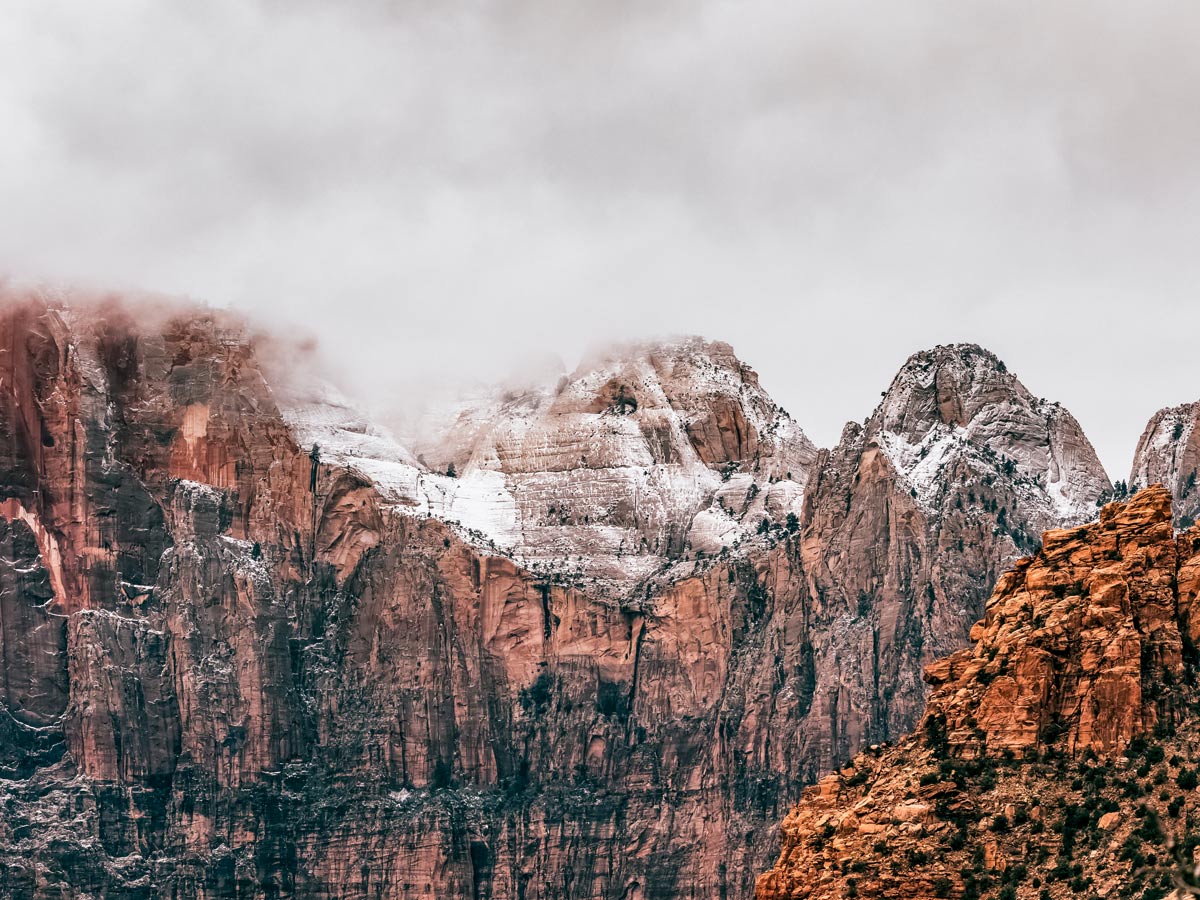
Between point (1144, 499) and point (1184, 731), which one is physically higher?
point (1144, 499)

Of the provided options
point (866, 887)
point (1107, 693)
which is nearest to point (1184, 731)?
point (1107, 693)

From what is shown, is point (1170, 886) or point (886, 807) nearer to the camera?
point (1170, 886)

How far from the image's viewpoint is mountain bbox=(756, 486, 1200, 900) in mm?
169375

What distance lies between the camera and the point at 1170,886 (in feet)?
535

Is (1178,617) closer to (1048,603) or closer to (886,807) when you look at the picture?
(1048,603)

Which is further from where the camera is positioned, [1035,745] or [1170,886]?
[1035,745]

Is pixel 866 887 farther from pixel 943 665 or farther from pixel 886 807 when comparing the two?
pixel 943 665

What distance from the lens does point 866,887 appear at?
169250mm

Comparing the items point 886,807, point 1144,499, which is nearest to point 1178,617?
point 1144,499

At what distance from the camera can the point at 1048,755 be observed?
17550 cm

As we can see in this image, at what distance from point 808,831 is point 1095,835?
564 inches

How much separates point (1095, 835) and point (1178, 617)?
14.7m

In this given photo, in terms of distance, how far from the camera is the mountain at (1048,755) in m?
169

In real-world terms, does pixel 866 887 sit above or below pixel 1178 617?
below
